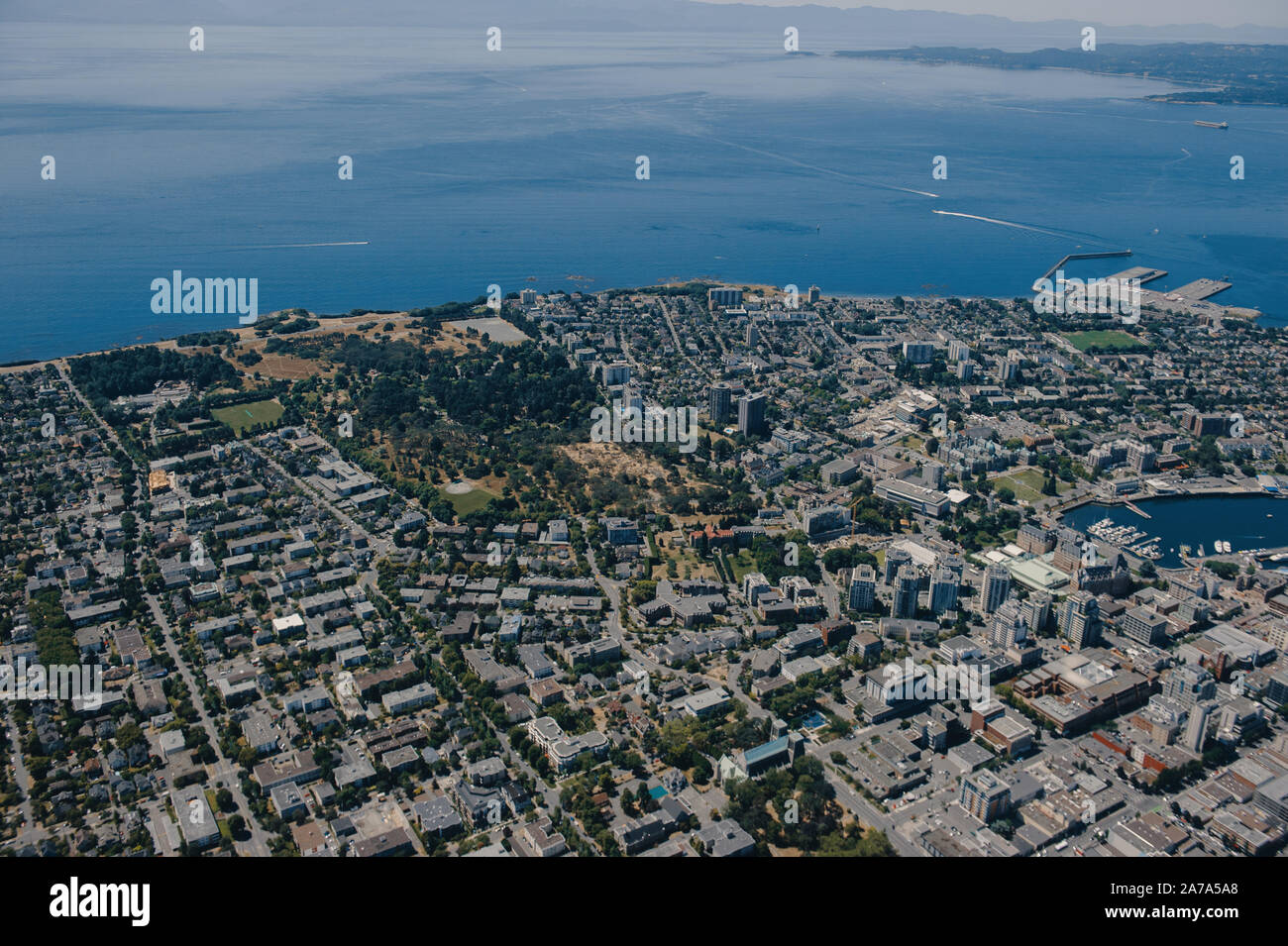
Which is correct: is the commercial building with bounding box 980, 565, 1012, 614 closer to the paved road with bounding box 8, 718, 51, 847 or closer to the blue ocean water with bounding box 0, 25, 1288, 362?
the paved road with bounding box 8, 718, 51, 847

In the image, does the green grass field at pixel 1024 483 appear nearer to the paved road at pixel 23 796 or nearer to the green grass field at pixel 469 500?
the green grass field at pixel 469 500

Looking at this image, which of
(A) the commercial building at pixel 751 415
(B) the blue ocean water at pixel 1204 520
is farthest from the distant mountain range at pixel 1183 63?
(A) the commercial building at pixel 751 415

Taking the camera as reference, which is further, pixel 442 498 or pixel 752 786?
pixel 442 498

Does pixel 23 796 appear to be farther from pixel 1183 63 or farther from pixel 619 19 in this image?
pixel 619 19
